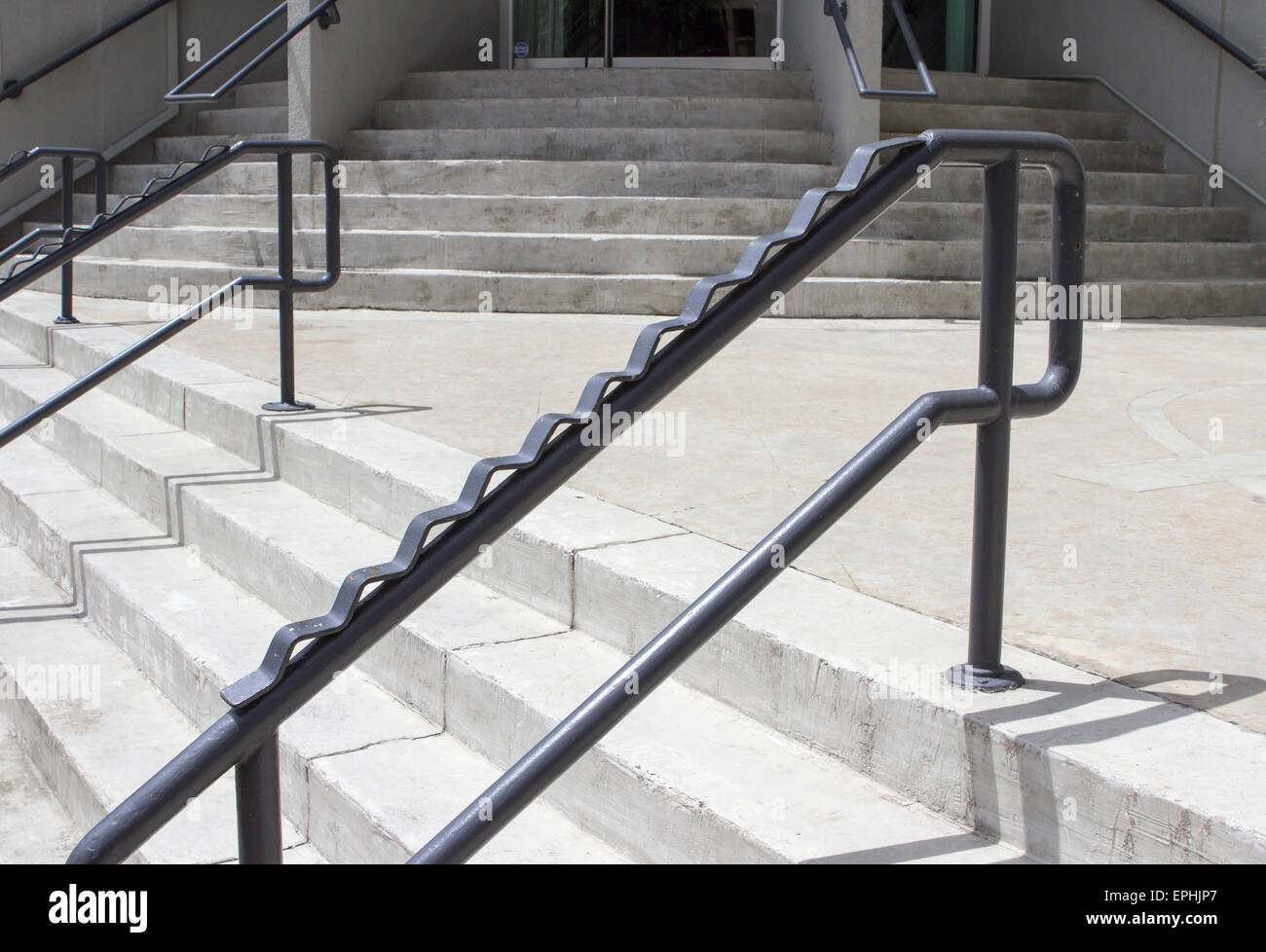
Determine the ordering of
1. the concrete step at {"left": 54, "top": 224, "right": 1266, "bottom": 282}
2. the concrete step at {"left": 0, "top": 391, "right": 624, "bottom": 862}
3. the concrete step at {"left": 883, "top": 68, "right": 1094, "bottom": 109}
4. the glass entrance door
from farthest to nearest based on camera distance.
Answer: the glass entrance door
the concrete step at {"left": 883, "top": 68, "right": 1094, "bottom": 109}
the concrete step at {"left": 54, "top": 224, "right": 1266, "bottom": 282}
the concrete step at {"left": 0, "top": 391, "right": 624, "bottom": 862}

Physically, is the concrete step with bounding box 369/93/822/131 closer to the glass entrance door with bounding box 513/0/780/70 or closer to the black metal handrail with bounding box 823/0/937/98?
the black metal handrail with bounding box 823/0/937/98

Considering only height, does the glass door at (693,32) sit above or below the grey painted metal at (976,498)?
above

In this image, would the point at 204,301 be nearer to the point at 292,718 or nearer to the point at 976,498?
the point at 292,718

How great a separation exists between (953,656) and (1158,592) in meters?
0.62

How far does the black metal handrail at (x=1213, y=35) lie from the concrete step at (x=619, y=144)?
2736 millimetres

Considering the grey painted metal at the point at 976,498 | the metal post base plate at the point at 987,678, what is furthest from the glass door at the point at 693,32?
the metal post base plate at the point at 987,678

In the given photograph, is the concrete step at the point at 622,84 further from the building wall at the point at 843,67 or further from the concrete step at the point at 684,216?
the concrete step at the point at 684,216

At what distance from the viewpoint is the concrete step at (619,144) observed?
26.7ft

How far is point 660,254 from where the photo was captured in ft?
24.1

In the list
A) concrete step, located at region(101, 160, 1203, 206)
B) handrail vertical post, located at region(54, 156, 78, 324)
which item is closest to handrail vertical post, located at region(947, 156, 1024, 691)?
handrail vertical post, located at region(54, 156, 78, 324)

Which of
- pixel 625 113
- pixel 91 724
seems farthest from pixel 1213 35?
pixel 91 724

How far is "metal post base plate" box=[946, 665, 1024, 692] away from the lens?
2.04 meters

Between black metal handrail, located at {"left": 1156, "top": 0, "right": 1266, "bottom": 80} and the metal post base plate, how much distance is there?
725cm
